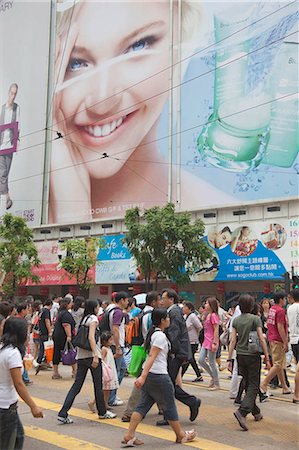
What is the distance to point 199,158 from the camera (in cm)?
3278

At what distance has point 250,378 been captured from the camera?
7.30 m

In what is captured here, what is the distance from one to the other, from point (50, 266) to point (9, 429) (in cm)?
3039

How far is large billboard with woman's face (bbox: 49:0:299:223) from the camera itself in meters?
30.3

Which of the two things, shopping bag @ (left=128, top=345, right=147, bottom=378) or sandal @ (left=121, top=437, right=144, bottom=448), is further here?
shopping bag @ (left=128, top=345, right=147, bottom=378)

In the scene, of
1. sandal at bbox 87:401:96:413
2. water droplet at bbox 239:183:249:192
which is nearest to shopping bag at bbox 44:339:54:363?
sandal at bbox 87:401:96:413

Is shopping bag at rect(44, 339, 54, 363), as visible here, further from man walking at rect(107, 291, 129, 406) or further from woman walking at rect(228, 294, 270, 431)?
woman walking at rect(228, 294, 270, 431)

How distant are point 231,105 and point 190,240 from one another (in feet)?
32.6

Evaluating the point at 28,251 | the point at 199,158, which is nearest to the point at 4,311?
the point at 28,251

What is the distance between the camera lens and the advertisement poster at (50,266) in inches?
1321

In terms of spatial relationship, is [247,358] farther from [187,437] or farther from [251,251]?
[251,251]

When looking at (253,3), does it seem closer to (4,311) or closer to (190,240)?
(190,240)

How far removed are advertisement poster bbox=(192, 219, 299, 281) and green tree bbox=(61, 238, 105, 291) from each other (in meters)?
5.63

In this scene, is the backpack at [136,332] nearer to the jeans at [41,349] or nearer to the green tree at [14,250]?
the jeans at [41,349]

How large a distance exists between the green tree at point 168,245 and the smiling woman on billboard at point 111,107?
6.35 m
